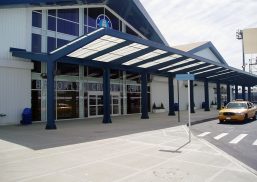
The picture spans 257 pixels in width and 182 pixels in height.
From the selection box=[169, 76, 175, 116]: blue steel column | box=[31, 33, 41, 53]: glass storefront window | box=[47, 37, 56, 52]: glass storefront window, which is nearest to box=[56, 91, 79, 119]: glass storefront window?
box=[47, 37, 56, 52]: glass storefront window

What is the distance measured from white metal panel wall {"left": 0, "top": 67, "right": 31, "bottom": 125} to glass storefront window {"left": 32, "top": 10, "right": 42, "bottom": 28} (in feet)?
11.8

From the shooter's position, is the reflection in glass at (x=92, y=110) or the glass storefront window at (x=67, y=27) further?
the reflection in glass at (x=92, y=110)

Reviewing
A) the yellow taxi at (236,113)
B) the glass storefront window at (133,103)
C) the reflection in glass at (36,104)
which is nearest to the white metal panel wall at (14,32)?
the reflection in glass at (36,104)

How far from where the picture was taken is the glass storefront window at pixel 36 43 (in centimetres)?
1988

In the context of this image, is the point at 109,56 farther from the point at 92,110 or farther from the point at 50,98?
the point at 92,110

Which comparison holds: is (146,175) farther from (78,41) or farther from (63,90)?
(63,90)

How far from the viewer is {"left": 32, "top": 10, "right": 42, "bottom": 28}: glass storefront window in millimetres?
19969

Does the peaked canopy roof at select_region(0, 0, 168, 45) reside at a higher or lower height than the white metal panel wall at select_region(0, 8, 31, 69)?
higher

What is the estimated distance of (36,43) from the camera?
20.1m

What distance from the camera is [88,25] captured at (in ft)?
77.9

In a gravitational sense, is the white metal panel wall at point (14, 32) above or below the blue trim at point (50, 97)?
above

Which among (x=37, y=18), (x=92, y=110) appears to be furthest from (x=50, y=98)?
(x=92, y=110)

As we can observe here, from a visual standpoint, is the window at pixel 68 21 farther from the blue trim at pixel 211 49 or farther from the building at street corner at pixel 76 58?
the blue trim at pixel 211 49

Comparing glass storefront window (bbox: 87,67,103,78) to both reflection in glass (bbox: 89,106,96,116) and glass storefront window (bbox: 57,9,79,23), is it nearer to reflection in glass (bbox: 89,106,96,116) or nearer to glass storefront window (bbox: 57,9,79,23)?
reflection in glass (bbox: 89,106,96,116)
